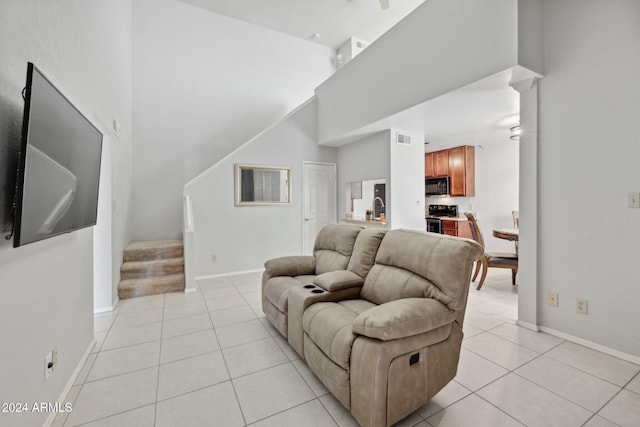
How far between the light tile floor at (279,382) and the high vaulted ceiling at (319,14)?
5.92 meters

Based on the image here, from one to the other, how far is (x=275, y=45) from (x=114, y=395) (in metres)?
6.81

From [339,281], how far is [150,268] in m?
3.18

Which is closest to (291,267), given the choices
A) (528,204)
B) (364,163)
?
(528,204)

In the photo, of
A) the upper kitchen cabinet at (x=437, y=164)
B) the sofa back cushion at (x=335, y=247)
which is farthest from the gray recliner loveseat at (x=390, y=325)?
the upper kitchen cabinet at (x=437, y=164)

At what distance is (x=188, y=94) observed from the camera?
17.8ft

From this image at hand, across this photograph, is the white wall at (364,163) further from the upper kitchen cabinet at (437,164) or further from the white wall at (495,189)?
the white wall at (495,189)

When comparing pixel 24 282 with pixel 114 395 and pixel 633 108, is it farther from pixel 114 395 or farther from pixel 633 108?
pixel 633 108

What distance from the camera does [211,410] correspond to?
1.68 metres

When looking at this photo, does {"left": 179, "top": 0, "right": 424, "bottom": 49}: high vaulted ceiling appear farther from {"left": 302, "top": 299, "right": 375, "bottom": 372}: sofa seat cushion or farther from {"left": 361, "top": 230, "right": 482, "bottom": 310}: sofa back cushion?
{"left": 302, "top": 299, "right": 375, "bottom": 372}: sofa seat cushion

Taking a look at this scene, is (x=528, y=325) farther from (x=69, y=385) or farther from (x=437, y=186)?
(x=437, y=186)

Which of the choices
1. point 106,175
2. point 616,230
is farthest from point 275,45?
point 616,230

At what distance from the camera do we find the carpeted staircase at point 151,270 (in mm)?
3762

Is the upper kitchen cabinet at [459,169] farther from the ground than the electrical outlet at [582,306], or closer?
farther from the ground

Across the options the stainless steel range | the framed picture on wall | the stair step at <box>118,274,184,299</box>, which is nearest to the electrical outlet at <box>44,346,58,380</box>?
the stair step at <box>118,274,184,299</box>
